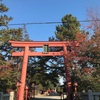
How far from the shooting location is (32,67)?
27.4 m

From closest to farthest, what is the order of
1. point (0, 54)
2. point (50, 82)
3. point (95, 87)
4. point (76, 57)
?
point (95, 87), point (76, 57), point (0, 54), point (50, 82)

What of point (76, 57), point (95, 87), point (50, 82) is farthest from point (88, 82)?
point (50, 82)

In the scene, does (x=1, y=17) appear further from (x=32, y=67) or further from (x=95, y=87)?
(x=95, y=87)

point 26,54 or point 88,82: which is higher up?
point 26,54

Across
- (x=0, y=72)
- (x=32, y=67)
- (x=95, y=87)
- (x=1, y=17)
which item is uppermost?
(x=1, y=17)

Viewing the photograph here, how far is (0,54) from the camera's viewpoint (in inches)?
945

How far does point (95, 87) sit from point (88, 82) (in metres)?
1.48

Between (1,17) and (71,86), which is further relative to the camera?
(1,17)

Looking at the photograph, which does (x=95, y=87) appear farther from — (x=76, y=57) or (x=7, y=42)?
(x=7, y=42)

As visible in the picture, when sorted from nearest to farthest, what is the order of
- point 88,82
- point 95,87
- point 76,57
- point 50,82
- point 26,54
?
1. point 95,87
2. point 88,82
3. point 76,57
4. point 26,54
5. point 50,82

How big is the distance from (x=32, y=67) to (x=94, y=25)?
45.1 feet

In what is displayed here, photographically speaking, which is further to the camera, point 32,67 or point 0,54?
point 32,67

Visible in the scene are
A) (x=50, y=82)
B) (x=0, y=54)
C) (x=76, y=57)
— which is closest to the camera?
(x=76, y=57)

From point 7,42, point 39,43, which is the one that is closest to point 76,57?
point 39,43
